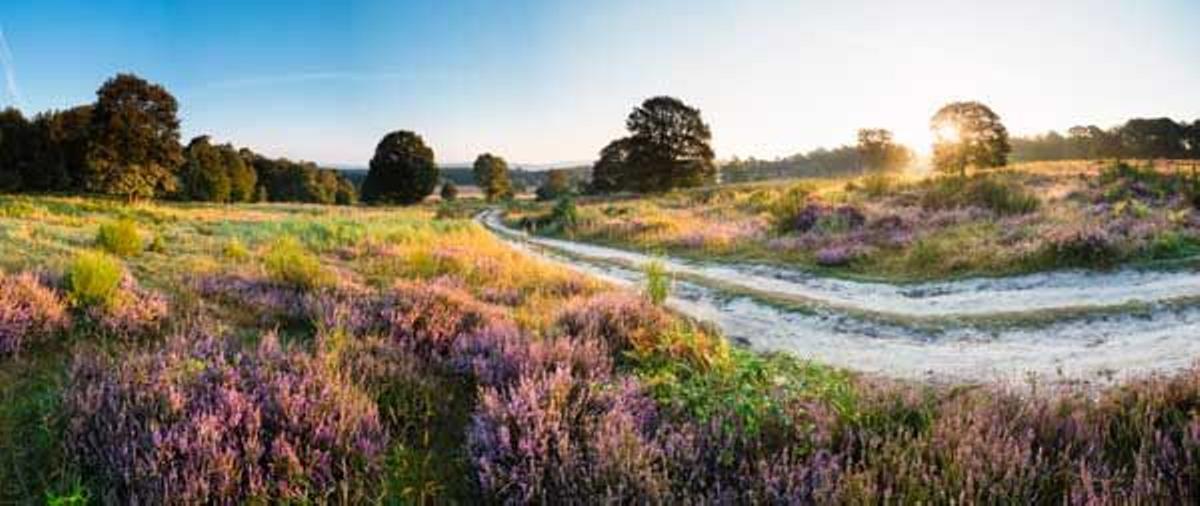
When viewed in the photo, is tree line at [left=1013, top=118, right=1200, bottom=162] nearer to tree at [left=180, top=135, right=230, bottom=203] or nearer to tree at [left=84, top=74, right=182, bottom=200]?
tree at [left=84, top=74, right=182, bottom=200]

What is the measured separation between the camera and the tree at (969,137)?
6003 centimetres

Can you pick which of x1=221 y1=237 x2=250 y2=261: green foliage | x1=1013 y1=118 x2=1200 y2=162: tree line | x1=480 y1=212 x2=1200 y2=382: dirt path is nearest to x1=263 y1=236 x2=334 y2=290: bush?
x1=221 y1=237 x2=250 y2=261: green foliage

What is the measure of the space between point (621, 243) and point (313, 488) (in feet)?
74.5

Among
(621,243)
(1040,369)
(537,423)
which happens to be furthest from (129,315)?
(621,243)

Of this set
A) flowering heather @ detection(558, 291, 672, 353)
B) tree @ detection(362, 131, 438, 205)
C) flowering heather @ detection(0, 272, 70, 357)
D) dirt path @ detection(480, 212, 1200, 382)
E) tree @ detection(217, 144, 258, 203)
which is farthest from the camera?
tree @ detection(217, 144, 258, 203)

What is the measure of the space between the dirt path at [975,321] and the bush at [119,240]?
9.53m

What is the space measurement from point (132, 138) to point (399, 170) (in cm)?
3157

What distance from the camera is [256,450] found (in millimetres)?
3893

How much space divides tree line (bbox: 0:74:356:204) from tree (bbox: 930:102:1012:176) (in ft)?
209

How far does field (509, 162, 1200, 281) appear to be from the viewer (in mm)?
14703

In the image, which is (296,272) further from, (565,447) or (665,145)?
(665,145)

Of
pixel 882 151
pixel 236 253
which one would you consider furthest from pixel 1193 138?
pixel 236 253

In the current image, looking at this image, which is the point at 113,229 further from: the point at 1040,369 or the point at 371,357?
the point at 1040,369

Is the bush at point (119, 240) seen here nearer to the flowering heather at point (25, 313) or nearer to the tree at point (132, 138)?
the flowering heather at point (25, 313)
